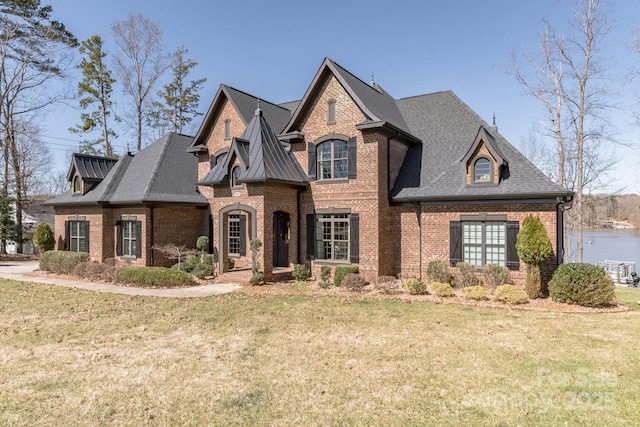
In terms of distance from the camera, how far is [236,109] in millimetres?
19188

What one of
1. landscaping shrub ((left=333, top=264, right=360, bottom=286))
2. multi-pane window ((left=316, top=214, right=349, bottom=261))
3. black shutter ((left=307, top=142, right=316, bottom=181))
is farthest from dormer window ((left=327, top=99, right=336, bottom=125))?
landscaping shrub ((left=333, top=264, right=360, bottom=286))

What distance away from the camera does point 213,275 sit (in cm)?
1678

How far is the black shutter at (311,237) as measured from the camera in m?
16.4

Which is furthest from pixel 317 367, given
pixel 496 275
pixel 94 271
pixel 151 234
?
pixel 151 234

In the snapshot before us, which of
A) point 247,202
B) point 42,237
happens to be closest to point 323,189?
point 247,202

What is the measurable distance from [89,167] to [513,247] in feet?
A: 74.0

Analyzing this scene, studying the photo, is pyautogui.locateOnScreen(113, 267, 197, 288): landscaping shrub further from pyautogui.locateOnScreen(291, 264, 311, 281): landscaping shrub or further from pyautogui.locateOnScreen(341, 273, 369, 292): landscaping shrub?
pyautogui.locateOnScreen(341, 273, 369, 292): landscaping shrub

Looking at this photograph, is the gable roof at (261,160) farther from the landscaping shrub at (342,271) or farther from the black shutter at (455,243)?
the black shutter at (455,243)

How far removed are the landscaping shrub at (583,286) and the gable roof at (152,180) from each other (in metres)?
16.6

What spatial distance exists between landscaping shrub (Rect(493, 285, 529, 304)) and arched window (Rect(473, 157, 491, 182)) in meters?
4.51

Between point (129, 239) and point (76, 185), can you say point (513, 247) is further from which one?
point (76, 185)

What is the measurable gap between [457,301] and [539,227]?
3707 mm

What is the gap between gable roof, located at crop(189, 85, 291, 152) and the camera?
765 inches

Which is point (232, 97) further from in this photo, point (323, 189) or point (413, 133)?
point (413, 133)
